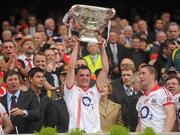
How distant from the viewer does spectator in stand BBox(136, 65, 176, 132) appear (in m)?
13.0

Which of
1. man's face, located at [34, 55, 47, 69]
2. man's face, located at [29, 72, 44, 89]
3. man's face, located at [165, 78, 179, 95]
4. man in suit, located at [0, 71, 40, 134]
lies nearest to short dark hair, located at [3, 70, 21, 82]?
man in suit, located at [0, 71, 40, 134]

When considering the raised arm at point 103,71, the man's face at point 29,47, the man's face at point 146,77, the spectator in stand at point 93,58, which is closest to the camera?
the raised arm at point 103,71

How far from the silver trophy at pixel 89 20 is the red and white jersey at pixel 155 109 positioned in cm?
123

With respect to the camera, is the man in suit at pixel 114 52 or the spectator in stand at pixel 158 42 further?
the spectator in stand at pixel 158 42

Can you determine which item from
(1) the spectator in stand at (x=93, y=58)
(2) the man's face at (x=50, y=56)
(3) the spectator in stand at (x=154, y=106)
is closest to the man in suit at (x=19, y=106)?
(3) the spectator in stand at (x=154, y=106)

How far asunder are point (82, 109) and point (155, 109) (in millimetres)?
1086

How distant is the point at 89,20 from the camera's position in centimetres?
1271

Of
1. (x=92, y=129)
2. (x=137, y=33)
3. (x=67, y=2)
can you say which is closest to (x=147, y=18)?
(x=67, y=2)

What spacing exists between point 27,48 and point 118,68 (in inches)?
90.9

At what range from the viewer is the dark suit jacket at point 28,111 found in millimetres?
Result: 13336

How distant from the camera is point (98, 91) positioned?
1302cm

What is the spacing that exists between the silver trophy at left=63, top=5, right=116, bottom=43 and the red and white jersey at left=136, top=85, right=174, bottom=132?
1233mm

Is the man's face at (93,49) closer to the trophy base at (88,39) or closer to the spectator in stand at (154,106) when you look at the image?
the spectator in stand at (154,106)

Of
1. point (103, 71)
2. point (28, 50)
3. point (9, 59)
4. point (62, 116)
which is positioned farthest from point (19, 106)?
point (28, 50)
